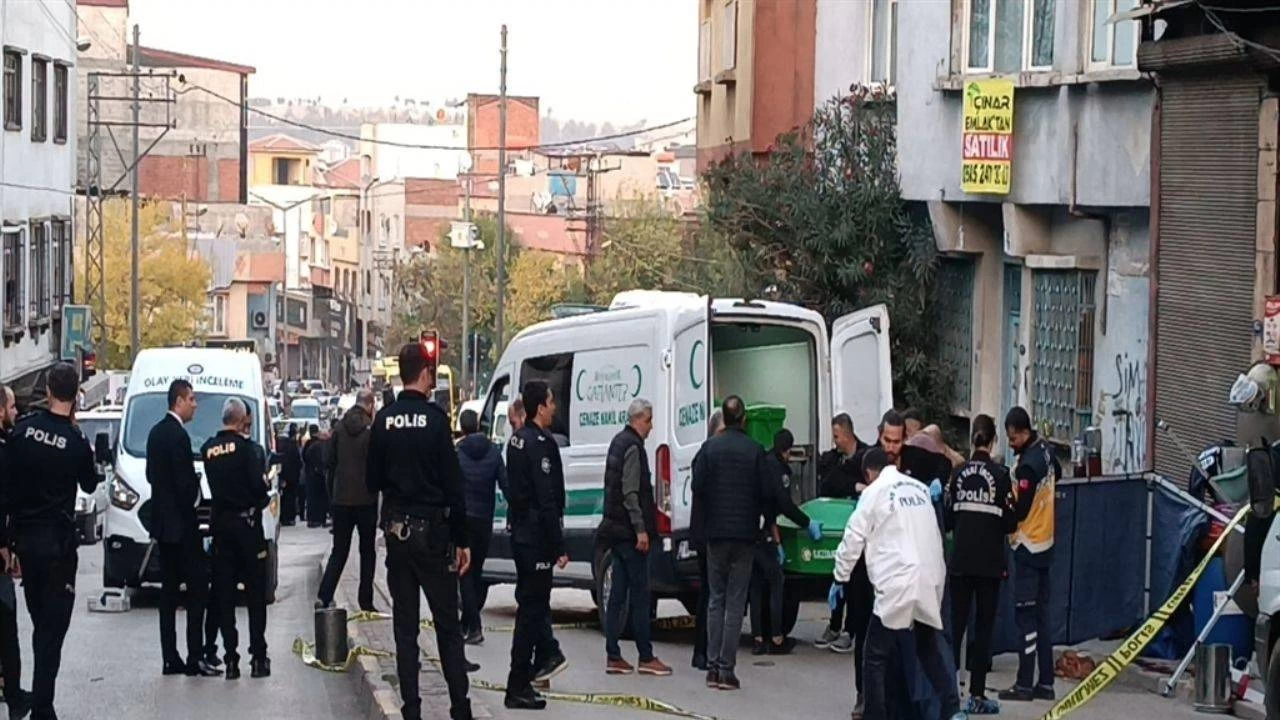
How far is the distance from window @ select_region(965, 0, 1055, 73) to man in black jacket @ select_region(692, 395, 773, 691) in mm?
7166

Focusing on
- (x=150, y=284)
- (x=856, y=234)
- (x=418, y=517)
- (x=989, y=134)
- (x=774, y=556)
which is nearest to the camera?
(x=418, y=517)

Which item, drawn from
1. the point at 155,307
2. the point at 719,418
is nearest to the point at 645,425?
the point at 719,418

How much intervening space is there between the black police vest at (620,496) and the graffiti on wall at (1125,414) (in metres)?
5.79

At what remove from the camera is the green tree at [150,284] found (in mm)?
72438

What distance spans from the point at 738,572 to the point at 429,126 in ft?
414

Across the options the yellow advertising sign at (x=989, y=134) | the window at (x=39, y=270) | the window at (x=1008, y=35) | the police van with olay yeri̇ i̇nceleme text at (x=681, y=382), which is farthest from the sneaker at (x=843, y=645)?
the window at (x=39, y=270)

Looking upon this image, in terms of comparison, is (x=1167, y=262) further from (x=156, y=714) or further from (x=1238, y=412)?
(x=156, y=714)

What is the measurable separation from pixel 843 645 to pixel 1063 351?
531 centimetres

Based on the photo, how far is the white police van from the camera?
1966 cm

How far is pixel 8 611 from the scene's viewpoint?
11516 mm

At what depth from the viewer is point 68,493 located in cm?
1149

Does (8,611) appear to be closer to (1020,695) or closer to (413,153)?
(1020,695)

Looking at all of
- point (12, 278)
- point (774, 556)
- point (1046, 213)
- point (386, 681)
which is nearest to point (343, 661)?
point (386, 681)

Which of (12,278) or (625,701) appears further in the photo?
(12,278)
